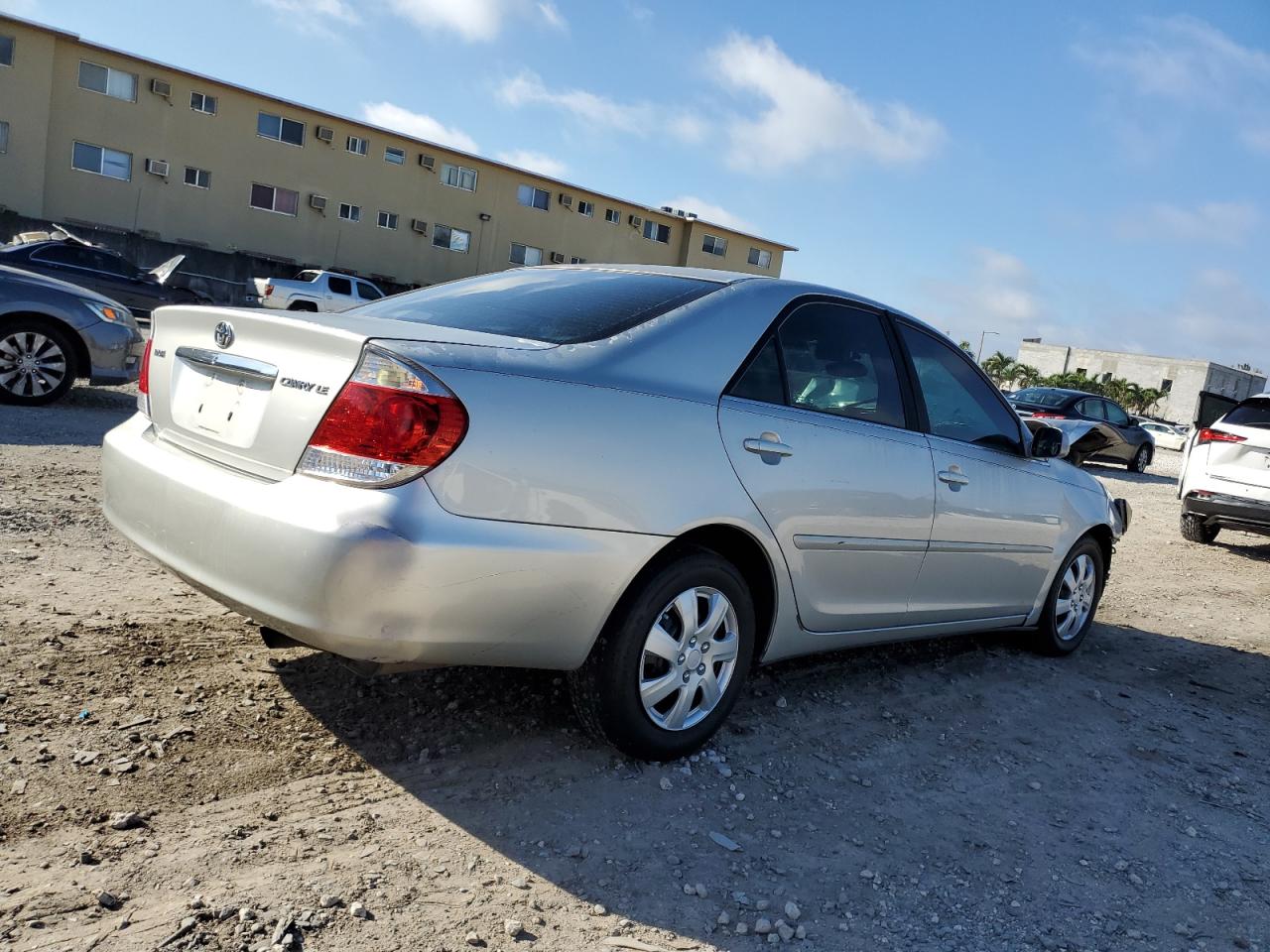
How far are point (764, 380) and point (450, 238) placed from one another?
36.2 metres

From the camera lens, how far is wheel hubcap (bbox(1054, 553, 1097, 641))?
5.19 m

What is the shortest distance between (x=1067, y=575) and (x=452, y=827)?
377 centimetres

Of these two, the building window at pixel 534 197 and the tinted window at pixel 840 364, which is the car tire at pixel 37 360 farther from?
the building window at pixel 534 197

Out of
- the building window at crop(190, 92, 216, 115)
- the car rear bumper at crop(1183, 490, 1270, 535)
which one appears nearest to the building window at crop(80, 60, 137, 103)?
the building window at crop(190, 92, 216, 115)

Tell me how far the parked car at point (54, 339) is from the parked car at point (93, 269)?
20.1ft

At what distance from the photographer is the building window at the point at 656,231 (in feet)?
142

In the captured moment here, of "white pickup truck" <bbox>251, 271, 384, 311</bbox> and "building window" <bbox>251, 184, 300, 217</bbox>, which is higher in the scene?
"building window" <bbox>251, 184, 300, 217</bbox>

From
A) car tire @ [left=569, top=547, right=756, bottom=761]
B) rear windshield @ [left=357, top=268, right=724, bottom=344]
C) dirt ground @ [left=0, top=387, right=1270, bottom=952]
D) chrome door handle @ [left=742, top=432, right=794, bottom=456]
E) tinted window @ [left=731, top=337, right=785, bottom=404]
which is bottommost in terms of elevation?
dirt ground @ [left=0, top=387, right=1270, bottom=952]

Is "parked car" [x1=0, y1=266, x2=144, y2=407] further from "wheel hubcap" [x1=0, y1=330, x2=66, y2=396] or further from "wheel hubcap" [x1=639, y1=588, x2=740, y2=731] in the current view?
"wheel hubcap" [x1=639, y1=588, x2=740, y2=731]

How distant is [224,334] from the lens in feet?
9.55

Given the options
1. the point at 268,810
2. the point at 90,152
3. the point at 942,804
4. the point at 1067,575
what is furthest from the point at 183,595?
the point at 90,152

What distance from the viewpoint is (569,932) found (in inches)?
90.1

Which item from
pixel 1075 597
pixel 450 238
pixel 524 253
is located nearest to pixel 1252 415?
pixel 1075 597

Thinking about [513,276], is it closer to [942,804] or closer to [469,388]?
[469,388]
